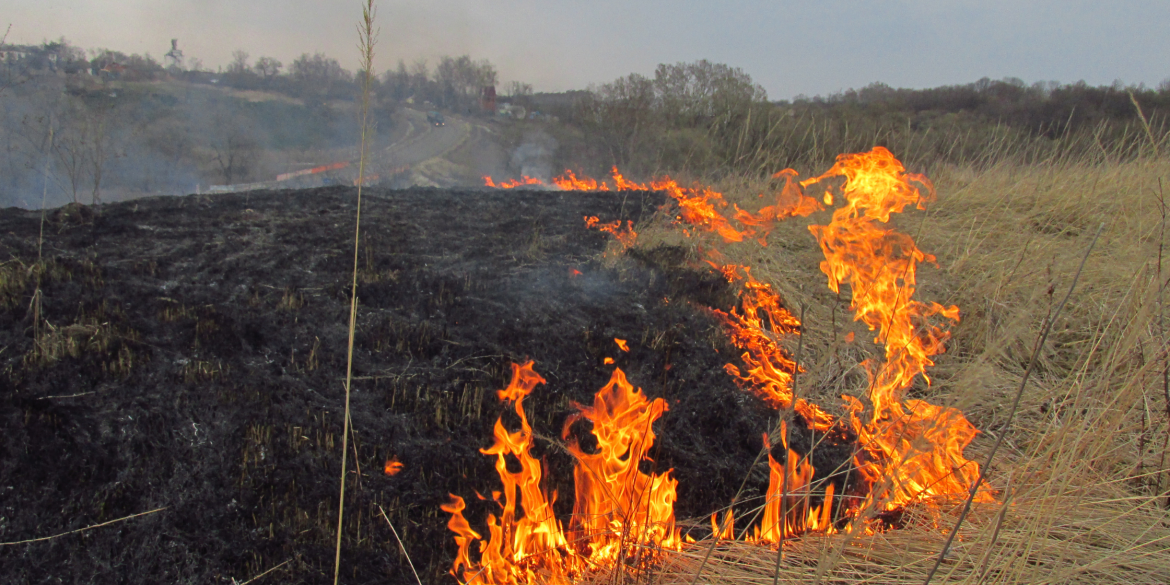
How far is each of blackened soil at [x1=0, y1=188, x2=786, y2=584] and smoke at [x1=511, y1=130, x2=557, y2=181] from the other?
456 inches

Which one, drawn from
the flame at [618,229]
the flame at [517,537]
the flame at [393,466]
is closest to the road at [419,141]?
the flame at [618,229]

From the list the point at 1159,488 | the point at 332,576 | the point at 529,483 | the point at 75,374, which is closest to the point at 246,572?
the point at 332,576

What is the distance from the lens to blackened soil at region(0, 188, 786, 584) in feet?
6.70

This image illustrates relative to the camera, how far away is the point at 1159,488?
2234mm

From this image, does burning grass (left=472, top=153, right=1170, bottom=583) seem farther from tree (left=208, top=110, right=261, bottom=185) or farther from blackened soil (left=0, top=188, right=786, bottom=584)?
tree (left=208, top=110, right=261, bottom=185)

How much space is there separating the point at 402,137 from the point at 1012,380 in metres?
25.0

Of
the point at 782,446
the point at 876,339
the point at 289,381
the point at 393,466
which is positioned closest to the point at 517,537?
the point at 393,466

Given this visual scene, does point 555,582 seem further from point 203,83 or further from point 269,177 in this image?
point 203,83

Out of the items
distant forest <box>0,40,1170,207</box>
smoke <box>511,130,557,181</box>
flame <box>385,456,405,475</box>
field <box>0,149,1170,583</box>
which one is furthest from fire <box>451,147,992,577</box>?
smoke <box>511,130,557,181</box>

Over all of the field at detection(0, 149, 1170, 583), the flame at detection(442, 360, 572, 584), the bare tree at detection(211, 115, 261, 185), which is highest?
the bare tree at detection(211, 115, 261, 185)

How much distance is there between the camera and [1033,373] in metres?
3.67

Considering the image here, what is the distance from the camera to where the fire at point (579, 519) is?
81.5 inches

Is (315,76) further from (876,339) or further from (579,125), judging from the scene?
(876,339)

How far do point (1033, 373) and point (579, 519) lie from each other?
320 cm
